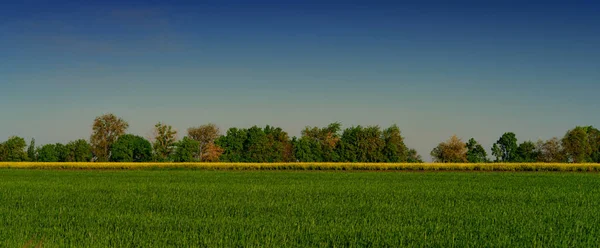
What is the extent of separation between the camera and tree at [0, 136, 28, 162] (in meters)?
104

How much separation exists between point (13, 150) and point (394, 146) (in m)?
75.7


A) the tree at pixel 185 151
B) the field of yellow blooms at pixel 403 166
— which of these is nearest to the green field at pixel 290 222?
the field of yellow blooms at pixel 403 166

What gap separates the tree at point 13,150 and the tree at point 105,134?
17474mm

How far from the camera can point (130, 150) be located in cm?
9900

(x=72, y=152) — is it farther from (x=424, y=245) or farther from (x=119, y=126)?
(x=424, y=245)

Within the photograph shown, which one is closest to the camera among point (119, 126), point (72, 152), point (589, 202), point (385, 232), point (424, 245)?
point (424, 245)

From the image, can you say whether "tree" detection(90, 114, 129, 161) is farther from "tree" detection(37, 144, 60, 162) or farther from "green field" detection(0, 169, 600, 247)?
"green field" detection(0, 169, 600, 247)

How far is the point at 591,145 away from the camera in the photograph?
107 metres

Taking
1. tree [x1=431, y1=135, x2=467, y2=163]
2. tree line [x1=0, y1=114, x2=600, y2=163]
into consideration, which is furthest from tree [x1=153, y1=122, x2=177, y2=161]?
tree [x1=431, y1=135, x2=467, y2=163]

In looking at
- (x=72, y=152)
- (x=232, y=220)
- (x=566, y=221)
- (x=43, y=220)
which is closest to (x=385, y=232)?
(x=232, y=220)

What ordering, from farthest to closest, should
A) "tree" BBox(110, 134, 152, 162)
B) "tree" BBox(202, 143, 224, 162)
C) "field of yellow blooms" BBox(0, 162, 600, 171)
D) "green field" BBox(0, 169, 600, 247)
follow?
"tree" BBox(202, 143, 224, 162), "tree" BBox(110, 134, 152, 162), "field of yellow blooms" BBox(0, 162, 600, 171), "green field" BBox(0, 169, 600, 247)

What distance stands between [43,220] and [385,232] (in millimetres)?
8620

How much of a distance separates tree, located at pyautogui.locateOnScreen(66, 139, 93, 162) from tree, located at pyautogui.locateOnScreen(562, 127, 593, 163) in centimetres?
9584

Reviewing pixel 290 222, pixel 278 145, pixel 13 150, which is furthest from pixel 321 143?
pixel 290 222
